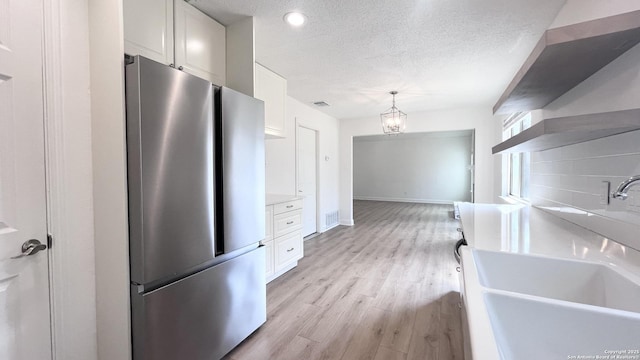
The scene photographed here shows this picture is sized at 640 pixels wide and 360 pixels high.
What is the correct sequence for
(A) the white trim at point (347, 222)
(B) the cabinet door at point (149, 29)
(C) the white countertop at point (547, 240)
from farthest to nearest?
(A) the white trim at point (347, 222) < (B) the cabinet door at point (149, 29) < (C) the white countertop at point (547, 240)

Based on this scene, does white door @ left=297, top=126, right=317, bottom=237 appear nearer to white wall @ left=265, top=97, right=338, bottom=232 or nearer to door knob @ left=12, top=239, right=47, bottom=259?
white wall @ left=265, top=97, right=338, bottom=232

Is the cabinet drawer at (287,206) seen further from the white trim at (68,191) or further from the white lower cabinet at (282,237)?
the white trim at (68,191)

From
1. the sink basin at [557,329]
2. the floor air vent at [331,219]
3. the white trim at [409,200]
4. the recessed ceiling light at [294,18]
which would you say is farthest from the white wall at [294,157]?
the white trim at [409,200]

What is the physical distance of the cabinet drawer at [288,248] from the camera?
2.91m

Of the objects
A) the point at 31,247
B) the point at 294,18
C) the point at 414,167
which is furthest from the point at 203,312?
the point at 414,167

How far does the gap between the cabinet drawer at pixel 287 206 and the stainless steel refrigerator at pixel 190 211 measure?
1.02m

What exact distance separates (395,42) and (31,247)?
2.79m

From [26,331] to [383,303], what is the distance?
229 centimetres

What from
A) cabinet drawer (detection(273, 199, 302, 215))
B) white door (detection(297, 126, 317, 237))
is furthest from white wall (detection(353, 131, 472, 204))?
cabinet drawer (detection(273, 199, 302, 215))

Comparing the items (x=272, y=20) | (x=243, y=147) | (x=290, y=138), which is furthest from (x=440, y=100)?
(x=243, y=147)

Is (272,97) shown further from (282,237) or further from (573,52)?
(573,52)

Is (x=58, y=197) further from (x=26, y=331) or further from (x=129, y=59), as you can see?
(x=129, y=59)

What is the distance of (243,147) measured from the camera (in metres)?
1.72

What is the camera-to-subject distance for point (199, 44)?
6.20 ft
